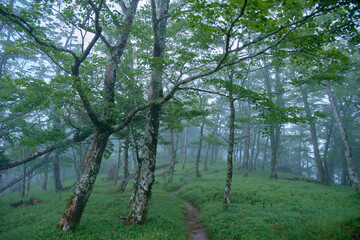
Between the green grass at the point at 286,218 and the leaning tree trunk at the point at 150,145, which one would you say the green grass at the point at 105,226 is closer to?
the leaning tree trunk at the point at 150,145

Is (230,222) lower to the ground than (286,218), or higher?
lower

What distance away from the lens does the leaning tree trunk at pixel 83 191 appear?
6.88 m

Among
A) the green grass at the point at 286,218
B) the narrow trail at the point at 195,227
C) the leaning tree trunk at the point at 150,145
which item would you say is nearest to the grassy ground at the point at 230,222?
the green grass at the point at 286,218

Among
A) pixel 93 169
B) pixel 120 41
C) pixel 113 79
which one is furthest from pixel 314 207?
pixel 120 41

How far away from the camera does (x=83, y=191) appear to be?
708 cm

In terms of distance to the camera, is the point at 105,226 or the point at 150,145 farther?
the point at 150,145

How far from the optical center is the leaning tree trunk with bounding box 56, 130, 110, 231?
Answer: 271 inches

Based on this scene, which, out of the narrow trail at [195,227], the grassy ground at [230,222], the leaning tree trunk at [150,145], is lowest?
the narrow trail at [195,227]

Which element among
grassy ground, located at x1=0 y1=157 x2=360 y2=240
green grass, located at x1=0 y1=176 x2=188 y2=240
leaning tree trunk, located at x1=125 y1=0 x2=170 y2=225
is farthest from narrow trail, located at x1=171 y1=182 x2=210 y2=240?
leaning tree trunk, located at x1=125 y1=0 x2=170 y2=225

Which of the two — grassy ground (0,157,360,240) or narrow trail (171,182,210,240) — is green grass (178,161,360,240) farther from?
narrow trail (171,182,210,240)

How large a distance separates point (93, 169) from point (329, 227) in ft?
30.2

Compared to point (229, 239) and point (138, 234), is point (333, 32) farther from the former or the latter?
point (138, 234)

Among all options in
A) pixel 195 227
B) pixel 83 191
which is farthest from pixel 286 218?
pixel 83 191

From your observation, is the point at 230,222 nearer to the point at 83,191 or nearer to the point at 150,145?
the point at 150,145
